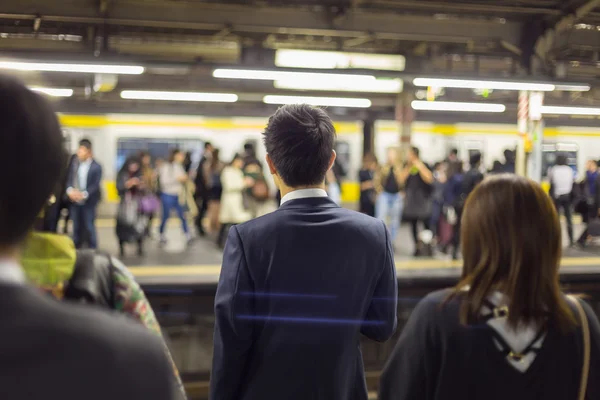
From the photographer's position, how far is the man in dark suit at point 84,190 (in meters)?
7.86

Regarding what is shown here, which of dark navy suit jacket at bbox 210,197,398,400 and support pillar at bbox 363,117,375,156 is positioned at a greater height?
support pillar at bbox 363,117,375,156

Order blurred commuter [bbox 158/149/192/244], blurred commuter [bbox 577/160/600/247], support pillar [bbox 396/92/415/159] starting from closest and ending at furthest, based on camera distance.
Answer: blurred commuter [bbox 158/149/192/244] → blurred commuter [bbox 577/160/600/247] → support pillar [bbox 396/92/415/159]

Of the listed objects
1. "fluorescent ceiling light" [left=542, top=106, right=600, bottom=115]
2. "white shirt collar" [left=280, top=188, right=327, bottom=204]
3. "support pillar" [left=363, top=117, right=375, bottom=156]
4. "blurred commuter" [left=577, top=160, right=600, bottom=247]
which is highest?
"fluorescent ceiling light" [left=542, top=106, right=600, bottom=115]

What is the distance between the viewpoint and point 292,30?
8570mm

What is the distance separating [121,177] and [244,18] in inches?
111

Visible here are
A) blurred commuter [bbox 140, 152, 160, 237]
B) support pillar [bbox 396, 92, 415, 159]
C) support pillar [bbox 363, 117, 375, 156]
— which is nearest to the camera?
blurred commuter [bbox 140, 152, 160, 237]

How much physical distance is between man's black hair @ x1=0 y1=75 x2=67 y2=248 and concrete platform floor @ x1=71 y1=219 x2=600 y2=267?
24.0 feet

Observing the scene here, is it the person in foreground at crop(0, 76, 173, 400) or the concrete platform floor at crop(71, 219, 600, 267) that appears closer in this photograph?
the person in foreground at crop(0, 76, 173, 400)

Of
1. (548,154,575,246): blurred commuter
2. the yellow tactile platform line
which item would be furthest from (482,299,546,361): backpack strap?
(548,154,575,246): blurred commuter

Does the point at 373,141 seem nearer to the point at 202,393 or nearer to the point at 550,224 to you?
the point at 202,393

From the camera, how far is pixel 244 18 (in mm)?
8375

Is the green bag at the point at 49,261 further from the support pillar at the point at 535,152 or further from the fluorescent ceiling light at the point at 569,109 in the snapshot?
the fluorescent ceiling light at the point at 569,109

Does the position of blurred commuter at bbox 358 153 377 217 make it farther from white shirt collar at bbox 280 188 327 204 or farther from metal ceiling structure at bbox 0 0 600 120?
white shirt collar at bbox 280 188 327 204

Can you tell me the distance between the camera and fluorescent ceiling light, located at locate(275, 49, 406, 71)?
9273 millimetres
